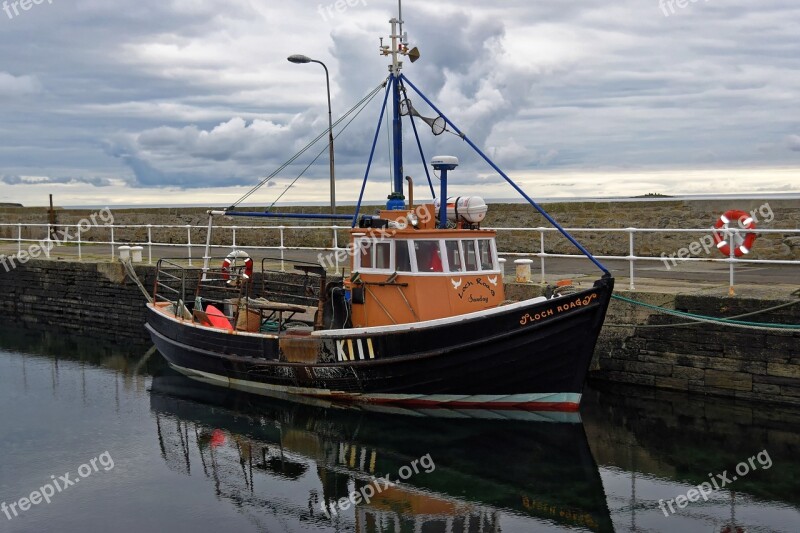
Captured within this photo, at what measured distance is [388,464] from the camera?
32.5 ft

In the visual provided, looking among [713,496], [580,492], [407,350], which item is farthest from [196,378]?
[713,496]

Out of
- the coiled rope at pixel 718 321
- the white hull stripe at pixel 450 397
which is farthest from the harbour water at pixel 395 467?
the coiled rope at pixel 718 321

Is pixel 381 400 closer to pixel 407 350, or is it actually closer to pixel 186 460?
pixel 407 350

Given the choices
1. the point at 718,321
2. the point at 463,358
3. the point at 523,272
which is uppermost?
the point at 523,272

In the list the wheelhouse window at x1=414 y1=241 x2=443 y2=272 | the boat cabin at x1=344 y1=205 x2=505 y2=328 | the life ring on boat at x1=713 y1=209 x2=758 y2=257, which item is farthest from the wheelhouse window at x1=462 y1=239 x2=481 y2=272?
the life ring on boat at x1=713 y1=209 x2=758 y2=257

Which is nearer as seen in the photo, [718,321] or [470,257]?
[718,321]

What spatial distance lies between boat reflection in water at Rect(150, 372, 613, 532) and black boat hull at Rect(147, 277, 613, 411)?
30cm

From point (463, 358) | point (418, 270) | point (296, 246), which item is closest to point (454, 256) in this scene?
point (418, 270)

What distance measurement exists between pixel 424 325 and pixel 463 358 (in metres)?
0.65

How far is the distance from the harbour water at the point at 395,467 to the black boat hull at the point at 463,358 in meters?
0.31

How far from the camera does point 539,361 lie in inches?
428

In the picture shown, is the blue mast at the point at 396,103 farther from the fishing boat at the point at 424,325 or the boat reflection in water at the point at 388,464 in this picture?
the boat reflection in water at the point at 388,464

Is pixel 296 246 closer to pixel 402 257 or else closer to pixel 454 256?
pixel 402 257

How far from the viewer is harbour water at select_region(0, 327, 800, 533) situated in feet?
27.6
